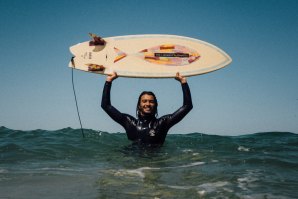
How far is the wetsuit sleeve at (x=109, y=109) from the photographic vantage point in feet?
20.4

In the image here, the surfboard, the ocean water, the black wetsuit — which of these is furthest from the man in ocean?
the surfboard

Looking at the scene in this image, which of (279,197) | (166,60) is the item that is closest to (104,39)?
(166,60)

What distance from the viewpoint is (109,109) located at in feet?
20.4

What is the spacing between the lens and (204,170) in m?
5.07

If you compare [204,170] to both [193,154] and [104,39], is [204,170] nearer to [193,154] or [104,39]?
[193,154]

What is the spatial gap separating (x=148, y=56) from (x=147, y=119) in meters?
2.17

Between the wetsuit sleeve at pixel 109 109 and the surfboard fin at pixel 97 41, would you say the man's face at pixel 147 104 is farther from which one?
the surfboard fin at pixel 97 41

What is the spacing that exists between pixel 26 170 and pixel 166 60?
14.1 feet

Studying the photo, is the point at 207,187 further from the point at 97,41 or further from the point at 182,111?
the point at 97,41

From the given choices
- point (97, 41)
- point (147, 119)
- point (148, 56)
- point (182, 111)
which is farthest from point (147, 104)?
point (97, 41)

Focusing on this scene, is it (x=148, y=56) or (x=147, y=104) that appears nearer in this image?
(x=147, y=104)

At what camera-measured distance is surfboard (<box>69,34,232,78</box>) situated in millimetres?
7539

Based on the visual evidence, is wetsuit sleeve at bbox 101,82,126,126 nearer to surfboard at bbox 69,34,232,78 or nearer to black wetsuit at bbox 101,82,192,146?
black wetsuit at bbox 101,82,192,146

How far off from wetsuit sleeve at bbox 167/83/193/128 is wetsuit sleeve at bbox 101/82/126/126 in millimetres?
1007
